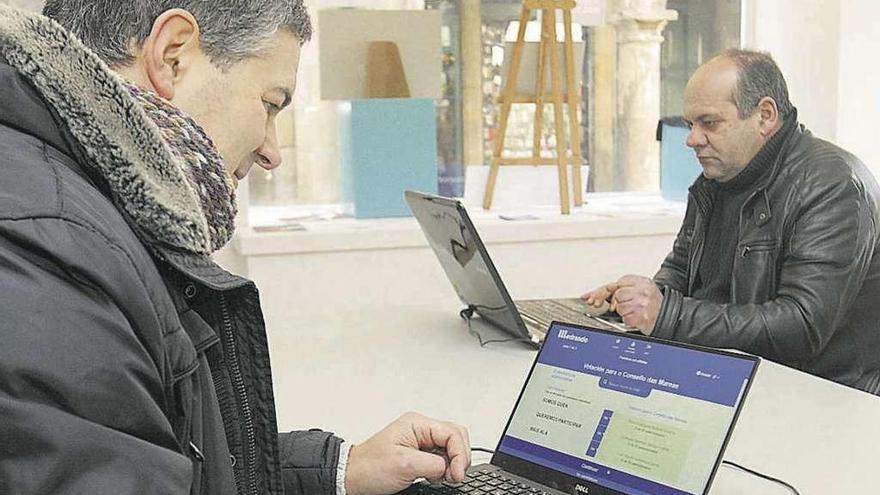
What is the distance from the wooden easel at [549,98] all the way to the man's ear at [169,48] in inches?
133

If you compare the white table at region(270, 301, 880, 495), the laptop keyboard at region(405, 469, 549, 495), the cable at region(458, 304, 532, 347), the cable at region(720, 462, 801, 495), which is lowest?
Answer: the cable at region(458, 304, 532, 347)

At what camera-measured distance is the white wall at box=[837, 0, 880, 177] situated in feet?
14.6

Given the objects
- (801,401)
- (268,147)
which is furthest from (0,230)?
(801,401)

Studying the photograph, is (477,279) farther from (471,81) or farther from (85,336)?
(471,81)

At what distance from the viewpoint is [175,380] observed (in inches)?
30.7

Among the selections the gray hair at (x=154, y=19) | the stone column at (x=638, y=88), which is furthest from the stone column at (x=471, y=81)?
the gray hair at (x=154, y=19)

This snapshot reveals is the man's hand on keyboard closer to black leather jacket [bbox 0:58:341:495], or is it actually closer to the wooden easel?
black leather jacket [bbox 0:58:341:495]

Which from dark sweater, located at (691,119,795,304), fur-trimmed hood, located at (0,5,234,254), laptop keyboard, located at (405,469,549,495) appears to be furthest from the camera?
dark sweater, located at (691,119,795,304)

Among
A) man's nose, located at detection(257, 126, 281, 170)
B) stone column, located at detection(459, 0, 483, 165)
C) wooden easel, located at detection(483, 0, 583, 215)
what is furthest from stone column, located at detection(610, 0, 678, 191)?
man's nose, located at detection(257, 126, 281, 170)

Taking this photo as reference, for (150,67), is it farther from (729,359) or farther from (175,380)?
(729,359)

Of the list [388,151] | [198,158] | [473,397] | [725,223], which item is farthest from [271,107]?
[388,151]

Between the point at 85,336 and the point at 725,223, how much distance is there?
2247 millimetres

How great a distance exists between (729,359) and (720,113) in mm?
1684

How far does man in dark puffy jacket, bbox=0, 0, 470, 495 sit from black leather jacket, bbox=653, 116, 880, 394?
1522 mm
